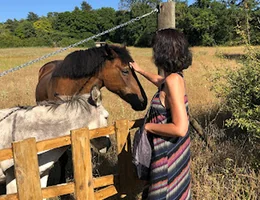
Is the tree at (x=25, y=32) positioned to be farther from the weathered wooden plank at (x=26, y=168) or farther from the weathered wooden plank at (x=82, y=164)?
the weathered wooden plank at (x=26, y=168)

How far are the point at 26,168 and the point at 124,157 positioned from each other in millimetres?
983

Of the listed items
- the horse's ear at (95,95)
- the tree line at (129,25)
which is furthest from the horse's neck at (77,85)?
the tree line at (129,25)

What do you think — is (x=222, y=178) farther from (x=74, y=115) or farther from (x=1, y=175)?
(x=1, y=175)

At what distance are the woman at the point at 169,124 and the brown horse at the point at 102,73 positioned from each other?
1.84m

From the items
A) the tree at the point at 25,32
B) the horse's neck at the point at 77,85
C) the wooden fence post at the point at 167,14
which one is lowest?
the horse's neck at the point at 77,85

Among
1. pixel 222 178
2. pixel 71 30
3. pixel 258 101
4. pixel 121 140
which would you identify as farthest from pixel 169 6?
pixel 71 30

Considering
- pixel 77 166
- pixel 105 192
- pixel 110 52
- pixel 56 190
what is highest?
pixel 110 52

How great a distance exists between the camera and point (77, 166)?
2.40 meters

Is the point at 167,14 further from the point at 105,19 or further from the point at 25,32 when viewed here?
the point at 105,19

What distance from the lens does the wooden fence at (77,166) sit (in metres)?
2.11

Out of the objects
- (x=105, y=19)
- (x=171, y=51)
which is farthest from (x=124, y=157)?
(x=105, y=19)

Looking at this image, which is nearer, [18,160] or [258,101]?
[18,160]

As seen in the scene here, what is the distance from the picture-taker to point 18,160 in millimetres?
2092

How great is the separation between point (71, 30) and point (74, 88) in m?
74.7
